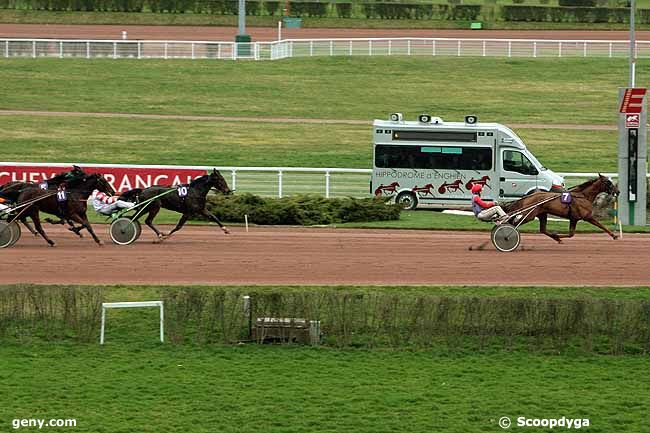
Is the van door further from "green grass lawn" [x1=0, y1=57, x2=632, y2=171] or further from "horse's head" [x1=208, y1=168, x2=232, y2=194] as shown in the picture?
"horse's head" [x1=208, y1=168, x2=232, y2=194]

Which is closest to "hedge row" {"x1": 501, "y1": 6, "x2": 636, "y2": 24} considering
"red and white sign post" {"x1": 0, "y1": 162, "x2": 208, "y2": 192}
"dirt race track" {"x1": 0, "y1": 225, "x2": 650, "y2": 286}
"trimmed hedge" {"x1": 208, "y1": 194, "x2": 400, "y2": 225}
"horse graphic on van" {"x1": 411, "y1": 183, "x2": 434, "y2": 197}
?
"horse graphic on van" {"x1": 411, "y1": 183, "x2": 434, "y2": 197}

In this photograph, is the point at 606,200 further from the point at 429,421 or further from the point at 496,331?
the point at 429,421

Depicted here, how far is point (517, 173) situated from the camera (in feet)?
93.0

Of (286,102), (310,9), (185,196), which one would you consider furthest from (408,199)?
(310,9)

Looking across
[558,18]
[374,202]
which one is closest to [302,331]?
[374,202]

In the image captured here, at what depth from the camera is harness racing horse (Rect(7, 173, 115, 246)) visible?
21172mm

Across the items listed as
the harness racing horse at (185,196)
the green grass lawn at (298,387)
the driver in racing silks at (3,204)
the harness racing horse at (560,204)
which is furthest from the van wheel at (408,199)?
the green grass lawn at (298,387)

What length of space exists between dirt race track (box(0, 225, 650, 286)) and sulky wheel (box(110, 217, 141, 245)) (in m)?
0.15

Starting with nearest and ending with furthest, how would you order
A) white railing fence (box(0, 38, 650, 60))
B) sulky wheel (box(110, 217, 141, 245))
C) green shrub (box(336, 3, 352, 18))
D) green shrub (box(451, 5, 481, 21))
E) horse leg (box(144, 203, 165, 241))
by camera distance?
1. sulky wheel (box(110, 217, 141, 245))
2. horse leg (box(144, 203, 165, 241))
3. white railing fence (box(0, 38, 650, 60))
4. green shrub (box(336, 3, 352, 18))
5. green shrub (box(451, 5, 481, 21))

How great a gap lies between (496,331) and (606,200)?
1135 cm

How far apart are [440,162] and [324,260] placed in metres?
7.95

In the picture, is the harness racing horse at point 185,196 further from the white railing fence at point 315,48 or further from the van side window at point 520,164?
the white railing fence at point 315,48

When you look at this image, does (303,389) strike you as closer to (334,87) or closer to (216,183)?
(216,183)

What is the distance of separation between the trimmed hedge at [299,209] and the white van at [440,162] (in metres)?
1.87
